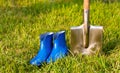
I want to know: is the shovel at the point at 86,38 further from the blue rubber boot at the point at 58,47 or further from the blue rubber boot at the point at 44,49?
the blue rubber boot at the point at 44,49

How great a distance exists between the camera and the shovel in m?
3.71

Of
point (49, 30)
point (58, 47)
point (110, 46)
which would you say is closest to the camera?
point (58, 47)

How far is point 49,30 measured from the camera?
4.64 meters

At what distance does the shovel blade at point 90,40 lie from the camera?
3.71m

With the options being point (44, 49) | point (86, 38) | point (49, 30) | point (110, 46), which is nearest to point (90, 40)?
point (86, 38)

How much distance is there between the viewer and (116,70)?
337 cm

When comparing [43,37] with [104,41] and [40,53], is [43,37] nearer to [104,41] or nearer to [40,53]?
[40,53]

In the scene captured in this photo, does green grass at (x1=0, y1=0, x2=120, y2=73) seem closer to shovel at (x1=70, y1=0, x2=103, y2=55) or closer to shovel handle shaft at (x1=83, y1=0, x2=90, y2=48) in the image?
shovel at (x1=70, y1=0, x2=103, y2=55)

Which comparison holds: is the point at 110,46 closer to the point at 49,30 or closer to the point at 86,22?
the point at 86,22

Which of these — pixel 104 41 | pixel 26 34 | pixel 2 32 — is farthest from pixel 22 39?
pixel 104 41

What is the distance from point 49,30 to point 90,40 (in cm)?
102

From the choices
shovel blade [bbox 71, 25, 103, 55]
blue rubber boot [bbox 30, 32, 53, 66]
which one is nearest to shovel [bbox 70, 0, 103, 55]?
shovel blade [bbox 71, 25, 103, 55]

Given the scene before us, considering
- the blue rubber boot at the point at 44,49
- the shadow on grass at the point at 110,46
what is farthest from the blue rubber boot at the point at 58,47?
the shadow on grass at the point at 110,46

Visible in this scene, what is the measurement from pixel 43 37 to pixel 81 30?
46 cm
